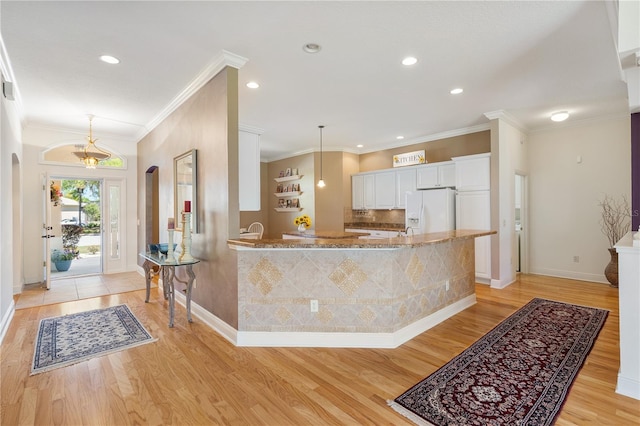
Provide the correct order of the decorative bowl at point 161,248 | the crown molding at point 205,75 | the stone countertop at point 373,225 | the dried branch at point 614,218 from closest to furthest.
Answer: the crown molding at point 205,75 → the decorative bowl at point 161,248 → the dried branch at point 614,218 → the stone countertop at point 373,225

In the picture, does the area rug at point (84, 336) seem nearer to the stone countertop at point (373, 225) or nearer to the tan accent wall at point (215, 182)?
the tan accent wall at point (215, 182)

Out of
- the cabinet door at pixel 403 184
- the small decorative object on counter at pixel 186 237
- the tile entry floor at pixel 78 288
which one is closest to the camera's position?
the small decorative object on counter at pixel 186 237

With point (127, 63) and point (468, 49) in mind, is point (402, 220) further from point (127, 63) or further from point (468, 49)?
point (127, 63)

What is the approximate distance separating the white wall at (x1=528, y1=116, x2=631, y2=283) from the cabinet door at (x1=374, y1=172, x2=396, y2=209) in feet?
8.47

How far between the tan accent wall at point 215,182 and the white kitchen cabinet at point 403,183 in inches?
169

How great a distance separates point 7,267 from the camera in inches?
139

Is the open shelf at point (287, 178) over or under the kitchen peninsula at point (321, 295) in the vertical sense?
Answer: over

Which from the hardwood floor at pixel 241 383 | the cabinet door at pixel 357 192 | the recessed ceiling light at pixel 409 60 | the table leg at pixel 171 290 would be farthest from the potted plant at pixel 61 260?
the recessed ceiling light at pixel 409 60

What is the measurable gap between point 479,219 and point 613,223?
2.11 meters

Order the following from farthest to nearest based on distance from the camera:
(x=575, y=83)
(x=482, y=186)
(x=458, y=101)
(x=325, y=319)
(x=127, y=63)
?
(x=482, y=186) → (x=458, y=101) → (x=575, y=83) → (x=127, y=63) → (x=325, y=319)

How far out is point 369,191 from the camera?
285 inches

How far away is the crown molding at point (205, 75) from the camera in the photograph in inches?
119

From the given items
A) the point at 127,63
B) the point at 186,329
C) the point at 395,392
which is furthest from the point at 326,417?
the point at 127,63

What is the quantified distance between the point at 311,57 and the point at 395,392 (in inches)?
118
